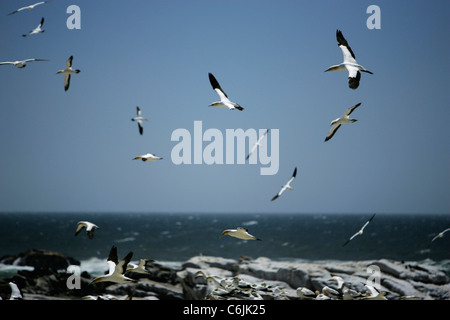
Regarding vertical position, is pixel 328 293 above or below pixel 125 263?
below

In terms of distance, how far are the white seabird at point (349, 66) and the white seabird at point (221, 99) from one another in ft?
8.95

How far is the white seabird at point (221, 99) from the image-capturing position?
13.3m

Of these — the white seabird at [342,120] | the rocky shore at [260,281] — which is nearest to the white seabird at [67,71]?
the rocky shore at [260,281]

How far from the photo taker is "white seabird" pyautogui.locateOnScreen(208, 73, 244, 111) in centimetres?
1334

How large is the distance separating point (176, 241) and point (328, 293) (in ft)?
235

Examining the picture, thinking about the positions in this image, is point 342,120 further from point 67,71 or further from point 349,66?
point 67,71

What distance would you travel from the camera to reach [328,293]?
536 inches

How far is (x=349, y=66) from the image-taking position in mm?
12141

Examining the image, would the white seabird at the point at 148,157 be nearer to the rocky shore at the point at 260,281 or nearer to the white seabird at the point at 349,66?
the rocky shore at the point at 260,281

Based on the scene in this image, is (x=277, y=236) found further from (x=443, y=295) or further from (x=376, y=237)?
(x=443, y=295)

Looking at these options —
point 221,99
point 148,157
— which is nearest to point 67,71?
point 148,157
